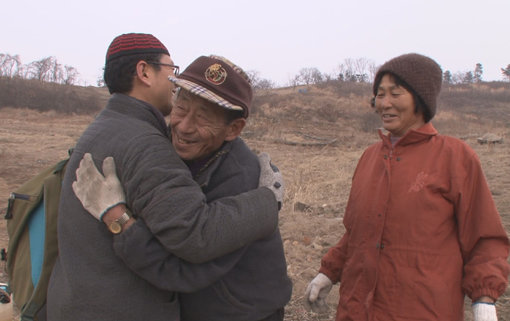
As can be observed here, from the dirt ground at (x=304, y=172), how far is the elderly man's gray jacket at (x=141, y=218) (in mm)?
2392

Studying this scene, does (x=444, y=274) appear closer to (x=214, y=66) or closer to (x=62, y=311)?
(x=214, y=66)

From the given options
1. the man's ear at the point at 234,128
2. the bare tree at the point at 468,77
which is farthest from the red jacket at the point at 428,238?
the bare tree at the point at 468,77

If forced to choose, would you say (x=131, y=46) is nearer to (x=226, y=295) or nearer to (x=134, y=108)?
(x=134, y=108)

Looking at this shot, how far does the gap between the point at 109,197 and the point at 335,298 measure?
9.78ft

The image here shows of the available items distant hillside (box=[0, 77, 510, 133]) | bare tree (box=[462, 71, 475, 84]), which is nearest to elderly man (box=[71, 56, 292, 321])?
distant hillside (box=[0, 77, 510, 133])

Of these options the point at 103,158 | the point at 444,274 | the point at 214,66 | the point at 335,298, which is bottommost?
the point at 335,298

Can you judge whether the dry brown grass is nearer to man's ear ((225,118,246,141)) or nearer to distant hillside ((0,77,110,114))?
distant hillside ((0,77,110,114))

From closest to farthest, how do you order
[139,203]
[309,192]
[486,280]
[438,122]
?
[139,203] → [486,280] → [309,192] → [438,122]

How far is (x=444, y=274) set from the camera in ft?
5.49

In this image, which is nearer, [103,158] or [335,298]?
[103,158]

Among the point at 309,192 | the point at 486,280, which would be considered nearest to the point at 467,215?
the point at 486,280

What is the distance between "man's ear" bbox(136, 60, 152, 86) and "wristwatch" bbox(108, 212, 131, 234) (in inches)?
21.7

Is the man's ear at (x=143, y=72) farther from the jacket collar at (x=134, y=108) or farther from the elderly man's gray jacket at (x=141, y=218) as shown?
the elderly man's gray jacket at (x=141, y=218)

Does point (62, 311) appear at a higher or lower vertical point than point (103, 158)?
lower
